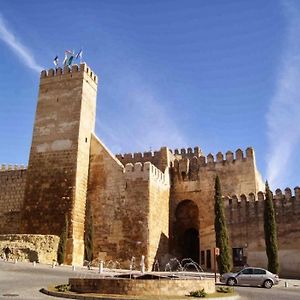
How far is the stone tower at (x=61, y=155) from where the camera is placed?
26609 millimetres

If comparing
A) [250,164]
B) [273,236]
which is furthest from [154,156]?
[273,236]

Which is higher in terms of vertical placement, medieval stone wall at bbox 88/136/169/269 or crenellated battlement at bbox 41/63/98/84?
crenellated battlement at bbox 41/63/98/84

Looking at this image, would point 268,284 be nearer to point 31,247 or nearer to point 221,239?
point 221,239

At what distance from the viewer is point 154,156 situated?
33.8 meters

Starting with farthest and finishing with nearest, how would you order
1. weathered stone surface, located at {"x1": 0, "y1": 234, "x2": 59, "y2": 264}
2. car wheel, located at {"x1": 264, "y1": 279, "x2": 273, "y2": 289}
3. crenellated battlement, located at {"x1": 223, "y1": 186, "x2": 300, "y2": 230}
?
crenellated battlement, located at {"x1": 223, "y1": 186, "x2": 300, "y2": 230} < weathered stone surface, located at {"x1": 0, "y1": 234, "x2": 59, "y2": 264} < car wheel, located at {"x1": 264, "y1": 279, "x2": 273, "y2": 289}

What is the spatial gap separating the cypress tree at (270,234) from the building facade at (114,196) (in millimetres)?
1740

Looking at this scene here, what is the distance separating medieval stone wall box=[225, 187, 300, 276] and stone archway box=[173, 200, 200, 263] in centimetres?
543

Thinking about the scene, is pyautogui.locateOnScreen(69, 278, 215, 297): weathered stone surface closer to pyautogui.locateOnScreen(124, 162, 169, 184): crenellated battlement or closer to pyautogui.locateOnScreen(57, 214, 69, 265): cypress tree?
pyautogui.locateOnScreen(57, 214, 69, 265): cypress tree

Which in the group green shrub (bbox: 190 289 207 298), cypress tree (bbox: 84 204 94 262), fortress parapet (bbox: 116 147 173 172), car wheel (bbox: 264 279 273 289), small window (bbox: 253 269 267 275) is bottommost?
green shrub (bbox: 190 289 207 298)

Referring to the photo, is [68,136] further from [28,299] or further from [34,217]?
[28,299]

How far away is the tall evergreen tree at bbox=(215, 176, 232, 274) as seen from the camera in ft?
77.7

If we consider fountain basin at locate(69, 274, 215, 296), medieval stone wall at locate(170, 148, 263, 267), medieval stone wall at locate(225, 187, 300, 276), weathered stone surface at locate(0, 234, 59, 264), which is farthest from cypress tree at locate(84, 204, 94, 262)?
fountain basin at locate(69, 274, 215, 296)

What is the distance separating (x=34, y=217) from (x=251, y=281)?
587 inches

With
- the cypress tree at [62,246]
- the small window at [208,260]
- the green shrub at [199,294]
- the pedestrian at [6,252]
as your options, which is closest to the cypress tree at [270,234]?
the small window at [208,260]
